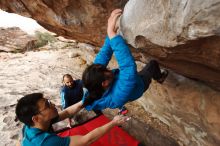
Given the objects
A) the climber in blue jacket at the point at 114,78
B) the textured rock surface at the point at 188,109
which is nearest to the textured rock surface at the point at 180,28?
the climber in blue jacket at the point at 114,78

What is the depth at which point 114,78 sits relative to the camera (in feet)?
11.5

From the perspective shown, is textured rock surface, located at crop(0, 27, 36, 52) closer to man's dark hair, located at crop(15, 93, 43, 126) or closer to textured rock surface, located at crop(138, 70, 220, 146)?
textured rock surface, located at crop(138, 70, 220, 146)

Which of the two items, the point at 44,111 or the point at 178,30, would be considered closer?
the point at 178,30

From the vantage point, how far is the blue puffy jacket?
3107 millimetres

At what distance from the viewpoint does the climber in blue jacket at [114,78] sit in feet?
10.3

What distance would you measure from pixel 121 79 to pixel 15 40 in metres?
10.6

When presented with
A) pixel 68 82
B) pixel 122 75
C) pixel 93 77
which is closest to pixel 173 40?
pixel 122 75

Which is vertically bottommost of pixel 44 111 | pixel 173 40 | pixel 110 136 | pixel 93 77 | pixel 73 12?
pixel 110 136

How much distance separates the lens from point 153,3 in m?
2.71

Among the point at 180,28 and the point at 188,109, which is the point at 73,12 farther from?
the point at 180,28

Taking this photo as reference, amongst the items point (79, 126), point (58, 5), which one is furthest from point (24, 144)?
point (58, 5)

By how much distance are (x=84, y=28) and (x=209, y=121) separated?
3.14m

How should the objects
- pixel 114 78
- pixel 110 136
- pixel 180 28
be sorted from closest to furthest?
pixel 180 28 < pixel 114 78 < pixel 110 136

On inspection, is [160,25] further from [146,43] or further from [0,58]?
[0,58]
